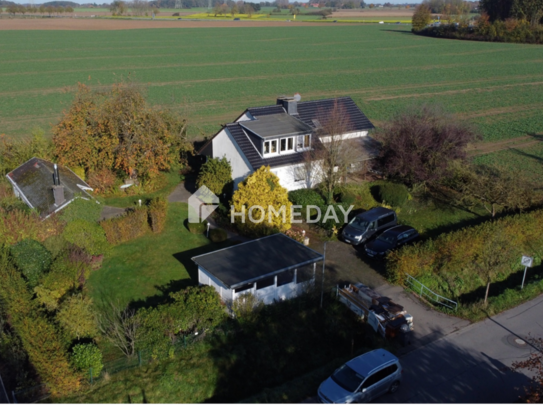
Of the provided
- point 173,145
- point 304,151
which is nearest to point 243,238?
point 304,151

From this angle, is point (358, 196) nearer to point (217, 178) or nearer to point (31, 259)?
point (217, 178)

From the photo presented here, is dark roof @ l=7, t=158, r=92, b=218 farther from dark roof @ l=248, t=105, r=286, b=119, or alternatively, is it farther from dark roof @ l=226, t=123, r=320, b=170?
dark roof @ l=248, t=105, r=286, b=119

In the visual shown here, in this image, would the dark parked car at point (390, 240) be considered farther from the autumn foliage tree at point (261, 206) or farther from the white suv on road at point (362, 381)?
the white suv on road at point (362, 381)

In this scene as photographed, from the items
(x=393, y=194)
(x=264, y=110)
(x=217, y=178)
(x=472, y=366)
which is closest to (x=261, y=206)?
(x=217, y=178)

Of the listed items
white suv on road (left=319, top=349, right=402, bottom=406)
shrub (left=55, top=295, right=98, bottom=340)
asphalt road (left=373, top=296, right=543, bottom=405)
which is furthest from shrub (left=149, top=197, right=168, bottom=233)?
asphalt road (left=373, top=296, right=543, bottom=405)

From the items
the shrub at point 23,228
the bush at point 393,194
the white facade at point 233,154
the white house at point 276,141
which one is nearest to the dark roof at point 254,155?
the white house at point 276,141
